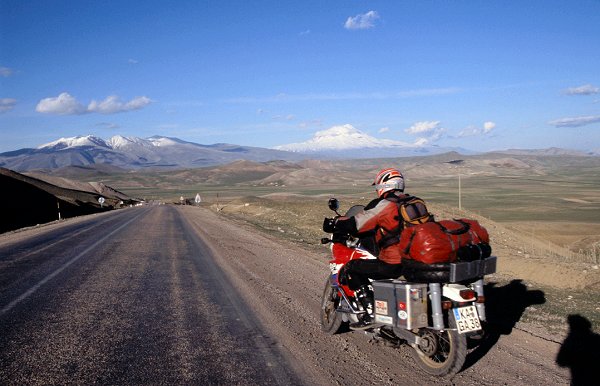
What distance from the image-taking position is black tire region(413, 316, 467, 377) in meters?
5.39

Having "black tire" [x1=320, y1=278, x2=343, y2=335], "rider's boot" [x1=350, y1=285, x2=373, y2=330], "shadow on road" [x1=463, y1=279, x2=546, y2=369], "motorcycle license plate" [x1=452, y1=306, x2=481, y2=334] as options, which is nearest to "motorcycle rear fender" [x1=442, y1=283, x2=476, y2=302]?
"motorcycle license plate" [x1=452, y1=306, x2=481, y2=334]

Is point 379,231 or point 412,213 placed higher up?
point 412,213

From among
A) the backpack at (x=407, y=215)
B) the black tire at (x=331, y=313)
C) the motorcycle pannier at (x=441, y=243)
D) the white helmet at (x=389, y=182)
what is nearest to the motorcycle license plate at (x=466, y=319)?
the motorcycle pannier at (x=441, y=243)

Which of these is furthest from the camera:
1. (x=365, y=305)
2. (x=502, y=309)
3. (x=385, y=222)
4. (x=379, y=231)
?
(x=502, y=309)

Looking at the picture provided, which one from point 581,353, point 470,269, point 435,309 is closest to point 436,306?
point 435,309

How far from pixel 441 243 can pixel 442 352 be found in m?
1.24

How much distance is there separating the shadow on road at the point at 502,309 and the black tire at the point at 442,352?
1.42 feet

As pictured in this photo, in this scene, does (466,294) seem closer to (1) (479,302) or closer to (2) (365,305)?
(1) (479,302)

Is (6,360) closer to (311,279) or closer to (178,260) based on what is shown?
(311,279)

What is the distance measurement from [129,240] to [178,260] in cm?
582

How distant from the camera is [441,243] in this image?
5.34 metres

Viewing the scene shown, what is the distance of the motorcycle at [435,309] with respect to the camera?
5.38 m

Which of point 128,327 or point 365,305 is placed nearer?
point 365,305

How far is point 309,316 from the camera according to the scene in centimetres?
799
